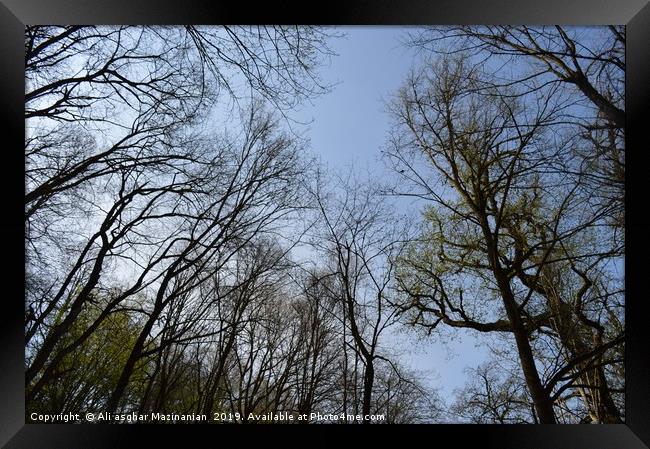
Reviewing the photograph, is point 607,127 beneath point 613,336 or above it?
above

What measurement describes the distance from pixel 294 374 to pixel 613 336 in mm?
2191

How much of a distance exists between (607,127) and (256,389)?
3.00 metres

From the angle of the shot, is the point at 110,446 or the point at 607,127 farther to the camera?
the point at 607,127

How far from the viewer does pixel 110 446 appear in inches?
93.9

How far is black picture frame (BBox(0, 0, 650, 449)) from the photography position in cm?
233
